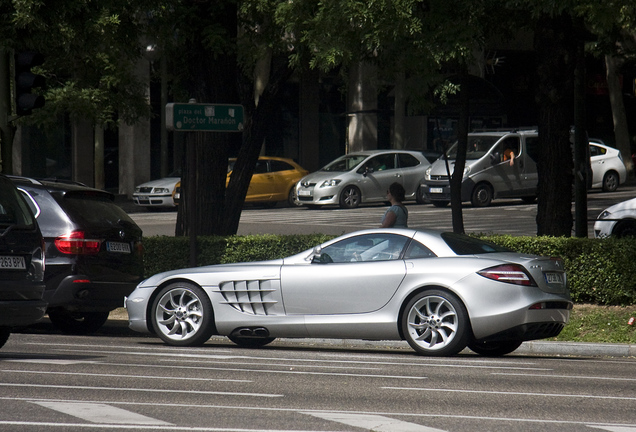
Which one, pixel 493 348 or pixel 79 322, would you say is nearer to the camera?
pixel 493 348

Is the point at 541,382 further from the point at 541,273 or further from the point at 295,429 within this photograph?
the point at 295,429

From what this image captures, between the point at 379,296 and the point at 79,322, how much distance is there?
14.1ft

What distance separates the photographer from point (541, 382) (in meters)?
8.57

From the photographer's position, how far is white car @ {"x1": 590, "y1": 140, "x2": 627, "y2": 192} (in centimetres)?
3319

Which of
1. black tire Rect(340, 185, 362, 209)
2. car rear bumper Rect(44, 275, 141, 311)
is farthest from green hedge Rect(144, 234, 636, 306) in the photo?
black tire Rect(340, 185, 362, 209)

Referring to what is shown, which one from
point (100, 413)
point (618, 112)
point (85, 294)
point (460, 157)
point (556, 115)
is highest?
point (618, 112)

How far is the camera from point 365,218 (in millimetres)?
27062

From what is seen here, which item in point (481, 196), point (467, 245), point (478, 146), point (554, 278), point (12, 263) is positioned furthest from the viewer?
point (478, 146)

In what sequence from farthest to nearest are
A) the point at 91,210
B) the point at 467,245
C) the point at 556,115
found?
the point at 556,115
the point at 91,210
the point at 467,245

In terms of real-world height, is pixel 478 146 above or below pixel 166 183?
above

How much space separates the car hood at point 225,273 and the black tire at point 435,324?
146 cm

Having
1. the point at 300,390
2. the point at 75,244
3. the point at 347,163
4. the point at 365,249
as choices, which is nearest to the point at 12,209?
the point at 75,244

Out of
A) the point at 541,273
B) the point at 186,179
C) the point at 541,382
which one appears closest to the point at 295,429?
the point at 541,382

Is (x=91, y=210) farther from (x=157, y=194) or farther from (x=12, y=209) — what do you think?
(x=157, y=194)
